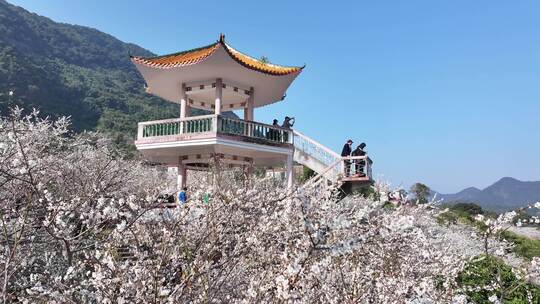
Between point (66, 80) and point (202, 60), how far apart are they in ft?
245

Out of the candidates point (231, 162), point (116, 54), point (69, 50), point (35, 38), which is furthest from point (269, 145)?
point (116, 54)

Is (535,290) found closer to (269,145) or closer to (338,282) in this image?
(338,282)

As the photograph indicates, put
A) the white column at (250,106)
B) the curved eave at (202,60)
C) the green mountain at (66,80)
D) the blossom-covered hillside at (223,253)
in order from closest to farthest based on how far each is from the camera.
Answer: the blossom-covered hillside at (223,253) → the curved eave at (202,60) → the white column at (250,106) → the green mountain at (66,80)

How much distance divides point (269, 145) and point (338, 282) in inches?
431

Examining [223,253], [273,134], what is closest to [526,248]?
[273,134]

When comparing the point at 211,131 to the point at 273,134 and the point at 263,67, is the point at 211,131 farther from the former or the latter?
the point at 263,67

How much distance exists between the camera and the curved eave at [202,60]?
14.5 meters

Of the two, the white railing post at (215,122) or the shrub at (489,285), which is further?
the white railing post at (215,122)

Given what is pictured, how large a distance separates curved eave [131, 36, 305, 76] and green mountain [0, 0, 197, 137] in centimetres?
943

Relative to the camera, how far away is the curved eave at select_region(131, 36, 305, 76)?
14530 mm

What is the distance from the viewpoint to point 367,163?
1540cm

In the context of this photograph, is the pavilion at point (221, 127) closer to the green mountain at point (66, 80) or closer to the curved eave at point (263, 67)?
the curved eave at point (263, 67)

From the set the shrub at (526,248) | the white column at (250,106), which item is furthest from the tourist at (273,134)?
the shrub at (526,248)

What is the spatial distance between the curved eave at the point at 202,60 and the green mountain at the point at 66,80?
9.43m
